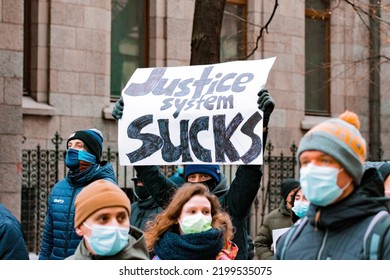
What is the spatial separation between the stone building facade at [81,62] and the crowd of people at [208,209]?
471 centimetres

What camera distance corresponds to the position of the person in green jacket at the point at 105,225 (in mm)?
Result: 5457

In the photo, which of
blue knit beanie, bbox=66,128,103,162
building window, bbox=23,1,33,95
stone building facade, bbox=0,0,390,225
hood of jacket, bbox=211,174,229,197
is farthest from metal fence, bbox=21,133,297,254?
hood of jacket, bbox=211,174,229,197

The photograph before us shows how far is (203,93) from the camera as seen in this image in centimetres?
881

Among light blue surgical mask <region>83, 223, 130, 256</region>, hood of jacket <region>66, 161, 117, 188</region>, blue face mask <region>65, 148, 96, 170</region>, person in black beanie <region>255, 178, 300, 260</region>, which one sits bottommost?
person in black beanie <region>255, 178, 300, 260</region>

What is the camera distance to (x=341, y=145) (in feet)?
16.3

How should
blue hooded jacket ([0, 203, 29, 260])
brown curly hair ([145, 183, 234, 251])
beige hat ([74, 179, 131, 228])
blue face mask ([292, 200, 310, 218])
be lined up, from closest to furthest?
beige hat ([74, 179, 131, 228]) < brown curly hair ([145, 183, 234, 251]) < blue hooded jacket ([0, 203, 29, 260]) < blue face mask ([292, 200, 310, 218])

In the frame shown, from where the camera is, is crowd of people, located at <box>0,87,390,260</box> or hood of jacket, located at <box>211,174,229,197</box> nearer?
crowd of people, located at <box>0,87,390,260</box>

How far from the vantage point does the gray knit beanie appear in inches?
194

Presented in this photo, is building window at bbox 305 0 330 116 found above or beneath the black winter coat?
above

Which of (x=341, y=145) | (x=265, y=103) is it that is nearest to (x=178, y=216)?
(x=265, y=103)

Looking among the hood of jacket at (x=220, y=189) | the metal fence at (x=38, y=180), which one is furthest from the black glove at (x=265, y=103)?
the metal fence at (x=38, y=180)

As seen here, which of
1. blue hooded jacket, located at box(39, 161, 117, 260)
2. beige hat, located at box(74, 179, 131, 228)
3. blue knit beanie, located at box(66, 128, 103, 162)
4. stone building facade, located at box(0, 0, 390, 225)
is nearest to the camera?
beige hat, located at box(74, 179, 131, 228)

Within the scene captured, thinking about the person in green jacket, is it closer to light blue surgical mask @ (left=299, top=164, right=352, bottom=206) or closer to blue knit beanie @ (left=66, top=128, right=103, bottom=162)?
light blue surgical mask @ (left=299, top=164, right=352, bottom=206)

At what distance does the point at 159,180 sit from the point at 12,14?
7.42 m
